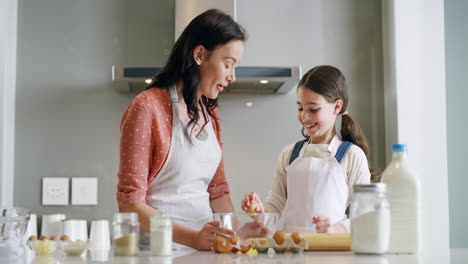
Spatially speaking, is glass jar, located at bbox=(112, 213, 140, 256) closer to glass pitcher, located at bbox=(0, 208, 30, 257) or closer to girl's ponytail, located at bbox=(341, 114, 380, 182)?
glass pitcher, located at bbox=(0, 208, 30, 257)

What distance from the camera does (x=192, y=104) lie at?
1.76m

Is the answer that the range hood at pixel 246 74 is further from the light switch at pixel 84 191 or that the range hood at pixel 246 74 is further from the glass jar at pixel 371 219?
the glass jar at pixel 371 219

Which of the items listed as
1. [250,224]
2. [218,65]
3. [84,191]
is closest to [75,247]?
[250,224]

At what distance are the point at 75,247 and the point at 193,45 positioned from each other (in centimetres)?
71

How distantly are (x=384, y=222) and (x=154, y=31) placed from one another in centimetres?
188

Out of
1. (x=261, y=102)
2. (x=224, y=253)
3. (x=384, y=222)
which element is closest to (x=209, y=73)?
(x=224, y=253)

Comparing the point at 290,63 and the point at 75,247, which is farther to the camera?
the point at 290,63

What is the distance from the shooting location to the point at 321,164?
79.4 inches

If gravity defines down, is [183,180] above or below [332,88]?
below

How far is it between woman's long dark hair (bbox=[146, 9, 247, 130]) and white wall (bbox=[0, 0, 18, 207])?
3.68ft

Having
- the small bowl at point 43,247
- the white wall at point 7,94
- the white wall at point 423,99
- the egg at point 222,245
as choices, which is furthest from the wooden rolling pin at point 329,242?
the white wall at point 7,94

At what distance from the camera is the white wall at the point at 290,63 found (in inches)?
109

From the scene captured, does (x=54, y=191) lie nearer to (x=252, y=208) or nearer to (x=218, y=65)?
(x=218, y=65)

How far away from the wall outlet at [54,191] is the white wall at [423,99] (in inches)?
58.6
